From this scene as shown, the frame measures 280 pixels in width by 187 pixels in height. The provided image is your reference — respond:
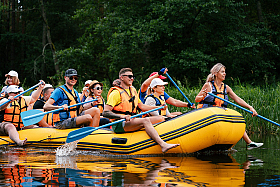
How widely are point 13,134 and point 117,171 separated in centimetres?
276

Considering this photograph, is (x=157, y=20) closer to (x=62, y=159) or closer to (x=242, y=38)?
(x=242, y=38)

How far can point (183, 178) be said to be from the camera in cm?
365

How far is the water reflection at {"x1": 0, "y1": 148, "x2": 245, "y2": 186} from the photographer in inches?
137

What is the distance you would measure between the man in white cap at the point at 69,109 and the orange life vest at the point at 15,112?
74 centimetres

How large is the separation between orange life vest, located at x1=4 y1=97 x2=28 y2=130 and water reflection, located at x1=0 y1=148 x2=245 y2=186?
0.95m

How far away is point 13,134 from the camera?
243 inches

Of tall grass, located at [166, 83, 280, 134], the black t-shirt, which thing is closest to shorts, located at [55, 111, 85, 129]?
the black t-shirt

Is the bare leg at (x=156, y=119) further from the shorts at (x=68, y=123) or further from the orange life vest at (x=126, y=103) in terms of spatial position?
the shorts at (x=68, y=123)

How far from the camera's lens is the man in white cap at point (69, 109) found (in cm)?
570

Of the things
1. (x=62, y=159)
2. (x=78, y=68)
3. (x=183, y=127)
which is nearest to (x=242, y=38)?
(x=78, y=68)

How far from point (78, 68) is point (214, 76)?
33.5 feet

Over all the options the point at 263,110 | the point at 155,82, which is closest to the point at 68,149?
the point at 155,82

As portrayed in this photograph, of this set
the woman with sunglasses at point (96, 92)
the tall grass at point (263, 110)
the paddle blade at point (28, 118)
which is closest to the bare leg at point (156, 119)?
the woman with sunglasses at point (96, 92)

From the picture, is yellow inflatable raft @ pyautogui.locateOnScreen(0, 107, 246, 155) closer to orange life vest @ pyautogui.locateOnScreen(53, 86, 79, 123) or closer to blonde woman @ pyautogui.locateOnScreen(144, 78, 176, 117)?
blonde woman @ pyautogui.locateOnScreen(144, 78, 176, 117)
